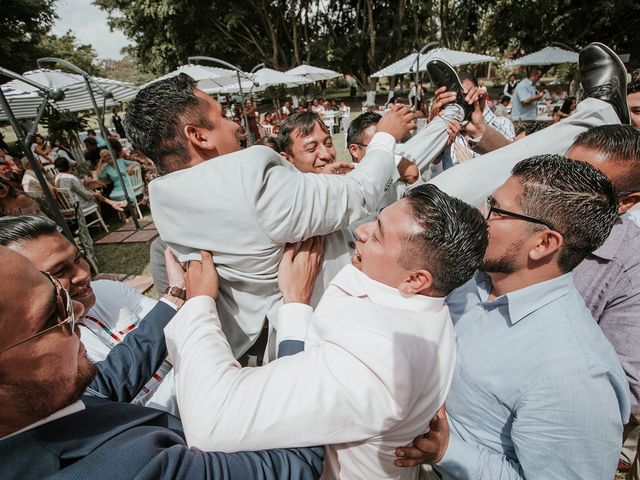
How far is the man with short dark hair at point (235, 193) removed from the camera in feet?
4.01

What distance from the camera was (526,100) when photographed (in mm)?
10602

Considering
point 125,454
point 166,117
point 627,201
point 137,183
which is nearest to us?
point 125,454

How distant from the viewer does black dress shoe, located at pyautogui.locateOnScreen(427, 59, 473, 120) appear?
219 centimetres

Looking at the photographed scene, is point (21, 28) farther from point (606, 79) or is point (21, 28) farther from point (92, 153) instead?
point (606, 79)

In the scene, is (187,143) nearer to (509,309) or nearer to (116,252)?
(509,309)

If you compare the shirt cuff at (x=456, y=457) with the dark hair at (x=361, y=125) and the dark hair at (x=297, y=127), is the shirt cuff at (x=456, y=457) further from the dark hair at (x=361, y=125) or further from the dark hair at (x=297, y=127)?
the dark hair at (x=361, y=125)

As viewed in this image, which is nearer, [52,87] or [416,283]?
[416,283]

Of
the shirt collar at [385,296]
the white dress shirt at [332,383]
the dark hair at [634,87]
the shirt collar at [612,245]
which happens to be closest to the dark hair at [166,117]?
the white dress shirt at [332,383]

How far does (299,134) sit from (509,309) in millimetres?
2009

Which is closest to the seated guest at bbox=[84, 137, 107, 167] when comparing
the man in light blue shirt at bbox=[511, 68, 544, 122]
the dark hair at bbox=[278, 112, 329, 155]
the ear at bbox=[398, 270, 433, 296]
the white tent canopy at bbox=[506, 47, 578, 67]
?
the dark hair at bbox=[278, 112, 329, 155]

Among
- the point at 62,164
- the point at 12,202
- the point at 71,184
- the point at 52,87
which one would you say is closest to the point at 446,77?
the point at 12,202

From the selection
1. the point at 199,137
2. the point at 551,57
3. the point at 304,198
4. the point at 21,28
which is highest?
the point at 21,28

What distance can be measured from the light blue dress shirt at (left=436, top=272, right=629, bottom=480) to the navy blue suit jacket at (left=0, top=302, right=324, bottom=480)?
0.80 m

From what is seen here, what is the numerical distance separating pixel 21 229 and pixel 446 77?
2630mm
